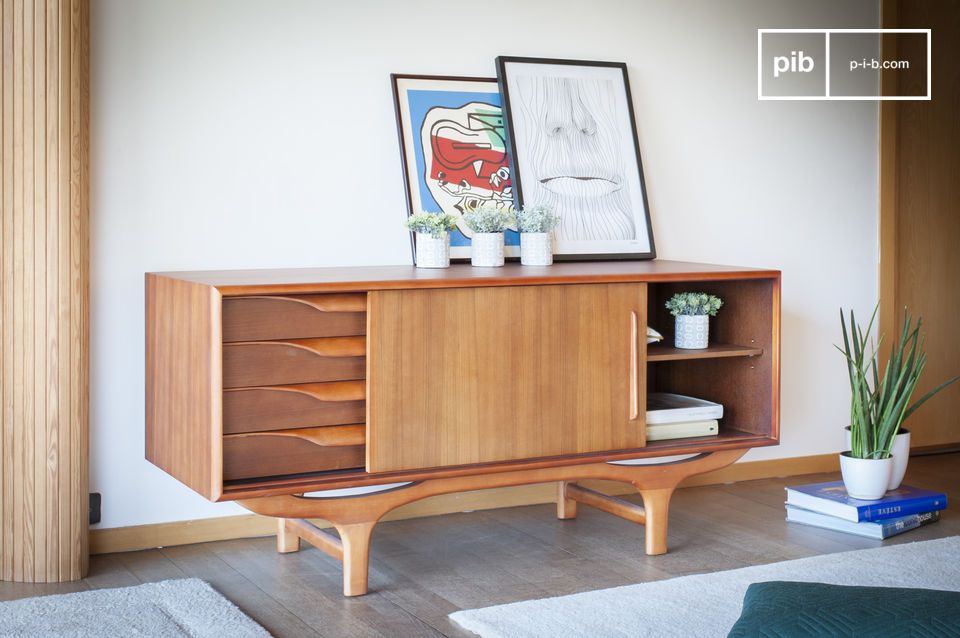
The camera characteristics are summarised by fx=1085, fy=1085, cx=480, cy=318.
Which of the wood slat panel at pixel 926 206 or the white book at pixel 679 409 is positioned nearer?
the white book at pixel 679 409

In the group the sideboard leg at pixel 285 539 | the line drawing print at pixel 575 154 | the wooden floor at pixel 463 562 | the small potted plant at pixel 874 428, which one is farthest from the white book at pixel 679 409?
the sideboard leg at pixel 285 539

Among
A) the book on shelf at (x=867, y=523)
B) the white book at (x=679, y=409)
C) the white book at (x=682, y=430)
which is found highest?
the white book at (x=679, y=409)

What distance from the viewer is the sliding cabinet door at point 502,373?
265 centimetres

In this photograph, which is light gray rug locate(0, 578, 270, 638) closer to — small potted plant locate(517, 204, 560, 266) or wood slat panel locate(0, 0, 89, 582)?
wood slat panel locate(0, 0, 89, 582)

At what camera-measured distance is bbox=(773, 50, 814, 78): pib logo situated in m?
4.00

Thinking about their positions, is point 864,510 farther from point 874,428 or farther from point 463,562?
point 463,562

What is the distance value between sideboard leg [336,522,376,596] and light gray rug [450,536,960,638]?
296 millimetres

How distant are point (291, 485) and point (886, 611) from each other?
139 centimetres

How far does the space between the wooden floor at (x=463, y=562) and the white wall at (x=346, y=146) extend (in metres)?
0.32

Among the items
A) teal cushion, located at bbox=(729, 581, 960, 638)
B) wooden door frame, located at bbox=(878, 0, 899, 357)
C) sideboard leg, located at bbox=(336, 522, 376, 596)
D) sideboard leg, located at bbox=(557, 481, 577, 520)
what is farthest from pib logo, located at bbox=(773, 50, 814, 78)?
teal cushion, located at bbox=(729, 581, 960, 638)

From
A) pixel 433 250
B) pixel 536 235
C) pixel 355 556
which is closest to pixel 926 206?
pixel 536 235

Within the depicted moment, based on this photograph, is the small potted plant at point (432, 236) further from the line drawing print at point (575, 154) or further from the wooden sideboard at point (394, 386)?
the line drawing print at point (575, 154)

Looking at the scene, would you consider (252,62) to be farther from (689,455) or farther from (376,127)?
(689,455)

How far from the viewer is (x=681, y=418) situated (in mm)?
3115
